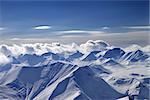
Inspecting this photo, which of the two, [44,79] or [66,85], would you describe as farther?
[44,79]

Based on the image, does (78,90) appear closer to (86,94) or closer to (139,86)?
(86,94)

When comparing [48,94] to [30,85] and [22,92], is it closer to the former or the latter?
[22,92]

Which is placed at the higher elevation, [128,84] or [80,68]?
[80,68]

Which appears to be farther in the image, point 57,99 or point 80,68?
point 80,68

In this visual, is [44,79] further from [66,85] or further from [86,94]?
[86,94]

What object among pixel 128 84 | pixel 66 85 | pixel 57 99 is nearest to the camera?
pixel 57 99

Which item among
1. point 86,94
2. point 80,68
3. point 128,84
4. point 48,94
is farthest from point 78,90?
point 128,84

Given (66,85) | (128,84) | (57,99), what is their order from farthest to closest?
(128,84), (66,85), (57,99)

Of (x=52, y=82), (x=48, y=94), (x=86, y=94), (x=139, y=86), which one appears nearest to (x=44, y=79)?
(x=52, y=82)
